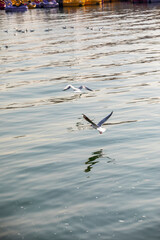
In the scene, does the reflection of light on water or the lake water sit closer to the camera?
the lake water

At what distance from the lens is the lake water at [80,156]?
5.64 metres

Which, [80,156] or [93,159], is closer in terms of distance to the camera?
[93,159]

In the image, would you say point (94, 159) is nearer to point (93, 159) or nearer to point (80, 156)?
point (93, 159)

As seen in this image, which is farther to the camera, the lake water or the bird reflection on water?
the bird reflection on water

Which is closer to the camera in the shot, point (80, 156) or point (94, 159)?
point (94, 159)

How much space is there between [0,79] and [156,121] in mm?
8479

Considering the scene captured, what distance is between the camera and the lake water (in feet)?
18.5

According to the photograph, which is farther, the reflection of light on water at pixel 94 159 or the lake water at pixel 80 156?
the reflection of light on water at pixel 94 159

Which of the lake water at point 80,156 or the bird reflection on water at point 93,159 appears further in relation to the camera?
the bird reflection on water at point 93,159

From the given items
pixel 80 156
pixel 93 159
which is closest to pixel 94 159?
pixel 93 159

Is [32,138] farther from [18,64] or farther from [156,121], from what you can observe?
[18,64]

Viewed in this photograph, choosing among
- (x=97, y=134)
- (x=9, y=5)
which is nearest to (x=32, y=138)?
(x=97, y=134)

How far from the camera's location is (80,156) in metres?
8.18

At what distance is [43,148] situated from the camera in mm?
8797
